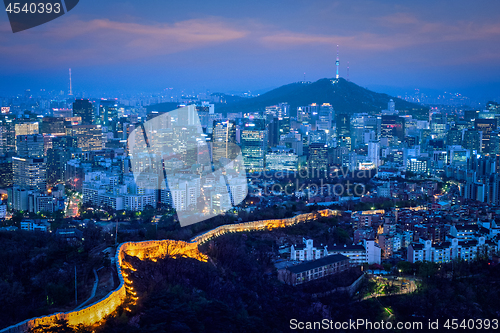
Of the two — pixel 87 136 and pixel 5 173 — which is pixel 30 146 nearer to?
pixel 5 173

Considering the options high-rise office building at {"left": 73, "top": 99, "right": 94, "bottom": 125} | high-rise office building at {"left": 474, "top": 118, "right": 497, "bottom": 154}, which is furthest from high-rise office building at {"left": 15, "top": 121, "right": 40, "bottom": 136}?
high-rise office building at {"left": 474, "top": 118, "right": 497, "bottom": 154}

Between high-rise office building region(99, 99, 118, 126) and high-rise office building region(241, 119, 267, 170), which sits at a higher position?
high-rise office building region(99, 99, 118, 126)

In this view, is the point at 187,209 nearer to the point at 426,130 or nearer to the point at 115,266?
the point at 115,266

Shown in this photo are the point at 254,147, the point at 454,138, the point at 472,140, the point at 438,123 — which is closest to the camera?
the point at 254,147

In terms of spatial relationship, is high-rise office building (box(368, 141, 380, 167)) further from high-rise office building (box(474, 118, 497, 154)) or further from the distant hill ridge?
the distant hill ridge

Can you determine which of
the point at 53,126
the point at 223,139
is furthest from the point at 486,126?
the point at 53,126

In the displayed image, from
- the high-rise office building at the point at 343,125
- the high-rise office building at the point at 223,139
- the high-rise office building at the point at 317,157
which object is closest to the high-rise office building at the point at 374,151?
the high-rise office building at the point at 317,157

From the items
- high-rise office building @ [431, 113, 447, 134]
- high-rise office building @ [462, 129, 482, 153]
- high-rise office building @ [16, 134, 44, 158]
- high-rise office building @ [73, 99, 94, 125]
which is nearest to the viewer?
high-rise office building @ [16, 134, 44, 158]
